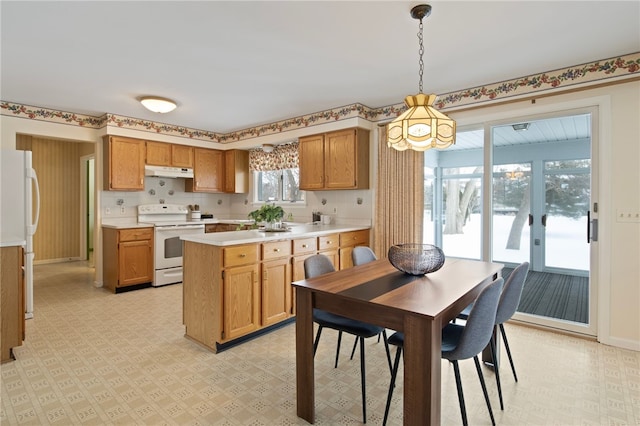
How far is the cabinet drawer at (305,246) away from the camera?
331 centimetres

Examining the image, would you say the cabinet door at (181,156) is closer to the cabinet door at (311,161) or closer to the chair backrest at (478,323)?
the cabinet door at (311,161)

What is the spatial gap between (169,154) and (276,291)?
3.31m

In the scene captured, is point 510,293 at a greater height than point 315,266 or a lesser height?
lesser

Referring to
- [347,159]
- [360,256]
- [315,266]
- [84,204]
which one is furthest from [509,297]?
[84,204]

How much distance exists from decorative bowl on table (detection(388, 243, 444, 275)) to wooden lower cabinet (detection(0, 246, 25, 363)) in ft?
9.34

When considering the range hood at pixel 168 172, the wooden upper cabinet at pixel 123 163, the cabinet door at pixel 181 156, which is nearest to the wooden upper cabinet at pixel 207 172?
the cabinet door at pixel 181 156

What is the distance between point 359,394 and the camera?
2123 millimetres

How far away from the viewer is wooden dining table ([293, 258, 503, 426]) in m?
1.41

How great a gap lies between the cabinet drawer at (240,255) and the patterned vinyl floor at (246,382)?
28.5 inches

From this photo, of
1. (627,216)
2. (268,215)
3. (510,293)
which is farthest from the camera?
(268,215)

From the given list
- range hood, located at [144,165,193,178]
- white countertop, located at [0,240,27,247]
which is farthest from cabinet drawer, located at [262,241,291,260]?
range hood, located at [144,165,193,178]

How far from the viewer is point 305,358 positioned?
73.6 inches

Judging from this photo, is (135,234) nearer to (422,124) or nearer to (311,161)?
(311,161)

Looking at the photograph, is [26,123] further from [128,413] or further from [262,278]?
[128,413]
